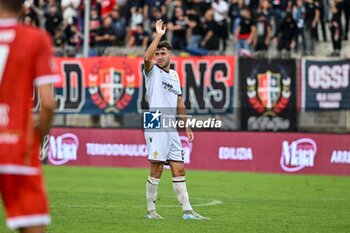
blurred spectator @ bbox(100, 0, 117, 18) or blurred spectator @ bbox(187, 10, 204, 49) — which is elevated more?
blurred spectator @ bbox(100, 0, 117, 18)

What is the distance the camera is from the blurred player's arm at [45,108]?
6965mm

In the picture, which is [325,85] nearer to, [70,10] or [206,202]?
[206,202]

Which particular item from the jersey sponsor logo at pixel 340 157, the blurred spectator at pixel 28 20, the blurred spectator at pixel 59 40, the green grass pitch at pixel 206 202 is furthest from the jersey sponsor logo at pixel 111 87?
the jersey sponsor logo at pixel 340 157

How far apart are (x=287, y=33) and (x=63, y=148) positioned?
8.17 metres

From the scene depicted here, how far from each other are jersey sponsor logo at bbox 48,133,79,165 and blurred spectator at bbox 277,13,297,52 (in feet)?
24.4

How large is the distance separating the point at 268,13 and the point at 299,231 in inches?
762

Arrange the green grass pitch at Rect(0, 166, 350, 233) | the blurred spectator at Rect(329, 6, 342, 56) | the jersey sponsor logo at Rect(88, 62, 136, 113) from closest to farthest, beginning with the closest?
the green grass pitch at Rect(0, 166, 350, 233)
the jersey sponsor logo at Rect(88, 62, 136, 113)
the blurred spectator at Rect(329, 6, 342, 56)

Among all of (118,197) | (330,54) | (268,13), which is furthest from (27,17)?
(118,197)

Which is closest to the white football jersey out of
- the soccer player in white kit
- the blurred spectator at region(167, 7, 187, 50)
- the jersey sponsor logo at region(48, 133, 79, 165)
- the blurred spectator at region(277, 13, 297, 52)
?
the soccer player in white kit

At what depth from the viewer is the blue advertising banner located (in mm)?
27672

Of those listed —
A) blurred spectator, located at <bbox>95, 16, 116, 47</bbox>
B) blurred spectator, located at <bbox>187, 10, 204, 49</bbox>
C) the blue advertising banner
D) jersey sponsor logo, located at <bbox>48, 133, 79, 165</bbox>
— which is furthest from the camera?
blurred spectator, located at <bbox>95, 16, 116, 47</bbox>

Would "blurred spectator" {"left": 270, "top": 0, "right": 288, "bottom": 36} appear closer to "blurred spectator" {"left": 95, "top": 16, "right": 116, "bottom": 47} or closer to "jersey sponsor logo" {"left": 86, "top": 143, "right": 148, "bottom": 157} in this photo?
"blurred spectator" {"left": 95, "top": 16, "right": 116, "bottom": 47}

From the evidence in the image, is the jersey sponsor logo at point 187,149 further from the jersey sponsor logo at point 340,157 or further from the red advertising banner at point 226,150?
the jersey sponsor logo at point 340,157

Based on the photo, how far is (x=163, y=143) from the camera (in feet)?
47.6
